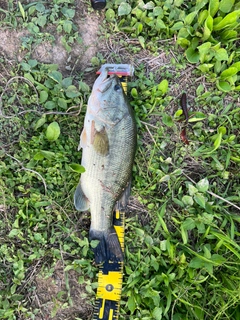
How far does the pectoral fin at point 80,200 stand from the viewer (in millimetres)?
3052

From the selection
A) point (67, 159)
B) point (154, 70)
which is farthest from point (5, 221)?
point (154, 70)

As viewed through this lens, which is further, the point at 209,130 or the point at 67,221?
the point at 209,130

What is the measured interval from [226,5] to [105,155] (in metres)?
1.97

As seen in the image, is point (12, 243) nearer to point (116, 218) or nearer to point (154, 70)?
point (116, 218)

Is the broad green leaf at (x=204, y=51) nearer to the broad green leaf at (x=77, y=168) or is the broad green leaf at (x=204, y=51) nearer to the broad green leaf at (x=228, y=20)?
the broad green leaf at (x=228, y=20)

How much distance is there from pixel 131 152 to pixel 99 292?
139cm

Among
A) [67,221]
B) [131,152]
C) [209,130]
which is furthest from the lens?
[209,130]

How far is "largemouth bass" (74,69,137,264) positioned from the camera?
2855mm

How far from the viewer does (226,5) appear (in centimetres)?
321

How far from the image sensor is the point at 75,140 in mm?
3209

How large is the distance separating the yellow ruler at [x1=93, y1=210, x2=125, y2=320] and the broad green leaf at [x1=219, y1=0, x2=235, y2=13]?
277cm

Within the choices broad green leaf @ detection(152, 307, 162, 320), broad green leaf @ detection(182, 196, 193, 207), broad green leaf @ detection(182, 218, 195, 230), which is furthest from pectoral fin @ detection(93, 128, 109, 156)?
broad green leaf @ detection(152, 307, 162, 320)

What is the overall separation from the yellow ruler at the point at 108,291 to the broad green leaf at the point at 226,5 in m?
2.77

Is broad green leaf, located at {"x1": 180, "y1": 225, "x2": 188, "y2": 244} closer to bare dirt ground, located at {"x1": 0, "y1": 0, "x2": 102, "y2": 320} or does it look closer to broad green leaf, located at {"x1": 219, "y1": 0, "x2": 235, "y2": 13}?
bare dirt ground, located at {"x1": 0, "y1": 0, "x2": 102, "y2": 320}
